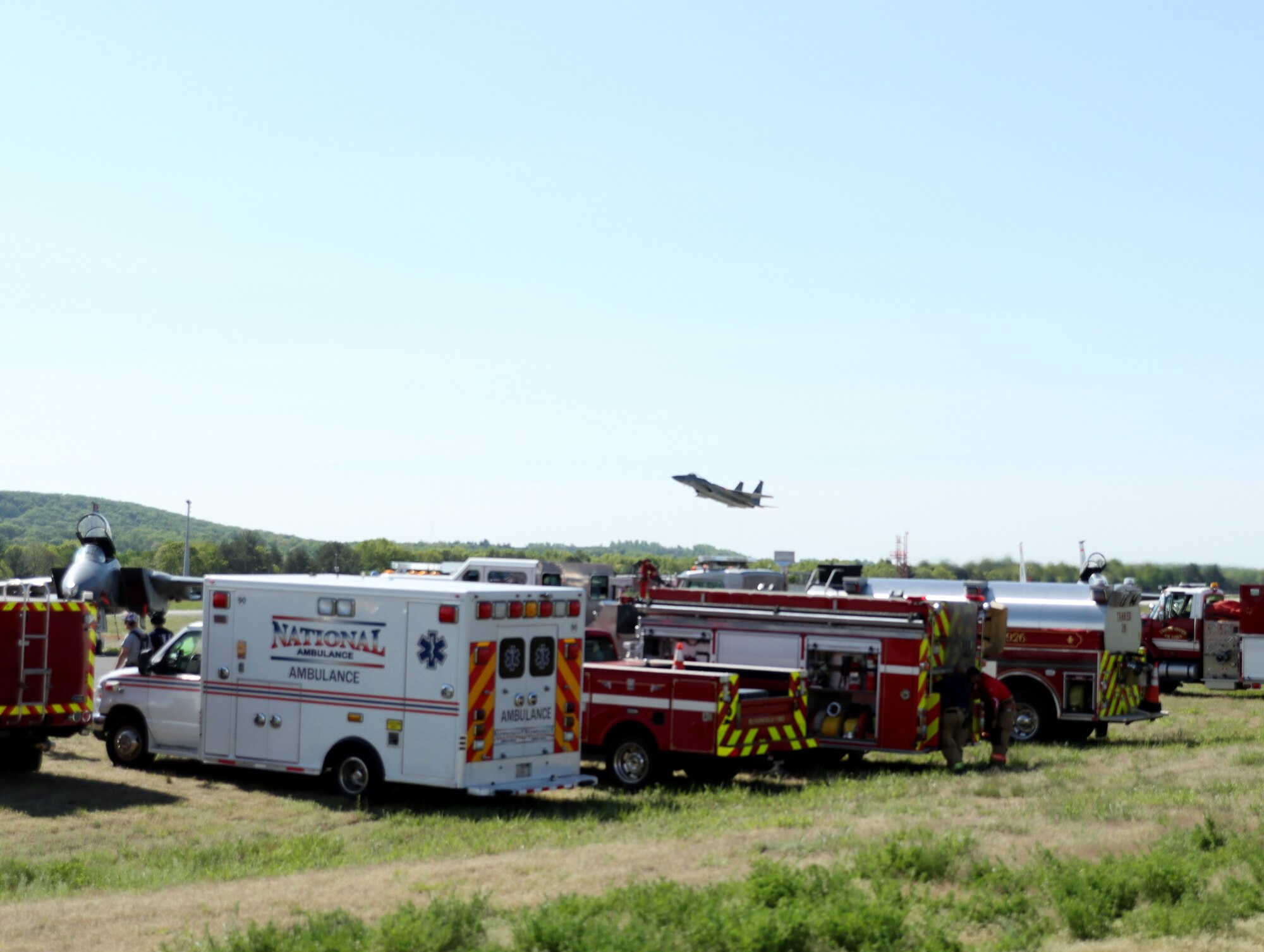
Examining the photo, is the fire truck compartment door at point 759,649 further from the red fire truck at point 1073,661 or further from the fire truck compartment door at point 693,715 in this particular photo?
the red fire truck at point 1073,661

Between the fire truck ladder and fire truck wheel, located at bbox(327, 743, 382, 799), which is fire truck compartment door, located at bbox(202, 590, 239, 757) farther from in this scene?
the fire truck ladder

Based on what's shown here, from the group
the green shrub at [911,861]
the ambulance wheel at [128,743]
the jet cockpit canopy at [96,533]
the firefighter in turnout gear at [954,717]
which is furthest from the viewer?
the jet cockpit canopy at [96,533]

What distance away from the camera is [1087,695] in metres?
23.1

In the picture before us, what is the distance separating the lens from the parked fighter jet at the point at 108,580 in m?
32.0

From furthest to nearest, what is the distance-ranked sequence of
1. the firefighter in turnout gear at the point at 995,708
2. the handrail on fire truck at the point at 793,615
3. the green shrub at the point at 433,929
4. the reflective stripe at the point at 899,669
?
the firefighter in turnout gear at the point at 995,708, the handrail on fire truck at the point at 793,615, the reflective stripe at the point at 899,669, the green shrub at the point at 433,929

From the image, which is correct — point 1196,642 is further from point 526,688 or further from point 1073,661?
point 526,688

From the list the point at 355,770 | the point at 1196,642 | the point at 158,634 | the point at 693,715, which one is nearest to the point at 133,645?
the point at 158,634

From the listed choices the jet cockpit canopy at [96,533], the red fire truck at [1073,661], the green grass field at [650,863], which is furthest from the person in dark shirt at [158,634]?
the red fire truck at [1073,661]

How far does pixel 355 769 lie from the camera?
53.6ft

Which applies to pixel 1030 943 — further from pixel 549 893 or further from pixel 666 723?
pixel 666 723

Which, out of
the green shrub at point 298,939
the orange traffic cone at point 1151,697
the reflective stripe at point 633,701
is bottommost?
the green shrub at point 298,939

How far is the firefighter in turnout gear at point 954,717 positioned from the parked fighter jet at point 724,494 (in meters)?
53.9

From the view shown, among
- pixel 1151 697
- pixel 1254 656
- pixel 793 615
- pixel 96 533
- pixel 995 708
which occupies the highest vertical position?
pixel 96 533

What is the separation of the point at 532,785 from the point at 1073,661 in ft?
35.2
